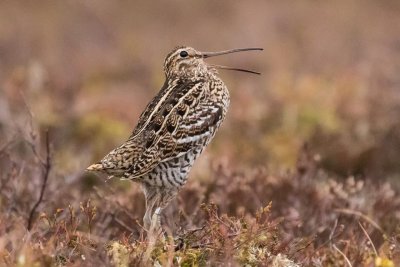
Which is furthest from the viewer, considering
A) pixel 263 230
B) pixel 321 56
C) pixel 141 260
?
pixel 321 56

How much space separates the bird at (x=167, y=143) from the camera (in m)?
5.80

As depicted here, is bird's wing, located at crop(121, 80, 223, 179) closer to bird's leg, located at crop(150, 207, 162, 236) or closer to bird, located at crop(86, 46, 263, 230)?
bird, located at crop(86, 46, 263, 230)

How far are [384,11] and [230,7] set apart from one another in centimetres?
388

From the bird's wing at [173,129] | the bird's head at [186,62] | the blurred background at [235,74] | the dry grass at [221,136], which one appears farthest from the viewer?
the blurred background at [235,74]

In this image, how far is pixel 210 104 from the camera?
5.98 metres

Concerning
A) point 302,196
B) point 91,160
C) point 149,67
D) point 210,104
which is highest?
point 210,104

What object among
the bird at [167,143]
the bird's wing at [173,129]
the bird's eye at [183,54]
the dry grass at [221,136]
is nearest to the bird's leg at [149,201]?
the bird at [167,143]

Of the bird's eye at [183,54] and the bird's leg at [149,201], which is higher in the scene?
the bird's eye at [183,54]

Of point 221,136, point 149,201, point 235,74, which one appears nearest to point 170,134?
point 149,201

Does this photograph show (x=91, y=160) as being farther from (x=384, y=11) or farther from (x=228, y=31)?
(x=384, y=11)

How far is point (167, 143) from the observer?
5.82 m

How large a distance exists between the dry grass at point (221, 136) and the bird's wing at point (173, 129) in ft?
1.41

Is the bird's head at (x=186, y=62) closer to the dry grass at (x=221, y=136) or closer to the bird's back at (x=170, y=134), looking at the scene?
the bird's back at (x=170, y=134)

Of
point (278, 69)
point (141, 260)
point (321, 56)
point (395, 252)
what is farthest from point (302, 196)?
point (321, 56)
